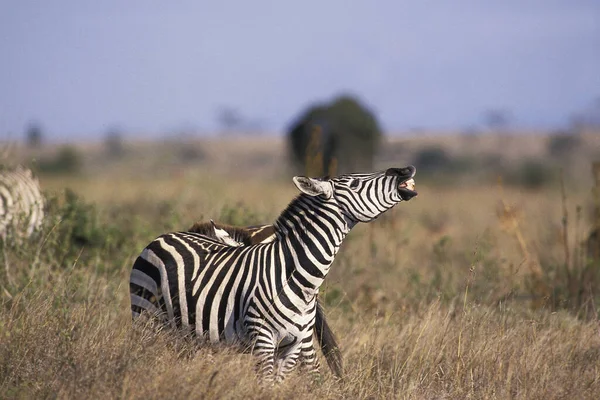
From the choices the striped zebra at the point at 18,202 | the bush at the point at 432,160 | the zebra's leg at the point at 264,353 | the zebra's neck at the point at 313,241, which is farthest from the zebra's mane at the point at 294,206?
the bush at the point at 432,160

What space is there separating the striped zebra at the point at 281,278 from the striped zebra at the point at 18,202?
8.92 feet

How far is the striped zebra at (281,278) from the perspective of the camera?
5156 mm

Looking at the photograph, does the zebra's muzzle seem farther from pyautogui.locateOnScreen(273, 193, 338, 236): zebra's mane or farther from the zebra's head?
pyautogui.locateOnScreen(273, 193, 338, 236): zebra's mane

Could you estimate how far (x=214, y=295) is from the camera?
5430 millimetres

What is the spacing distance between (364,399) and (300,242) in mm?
1143

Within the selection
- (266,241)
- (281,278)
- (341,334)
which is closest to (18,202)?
(266,241)

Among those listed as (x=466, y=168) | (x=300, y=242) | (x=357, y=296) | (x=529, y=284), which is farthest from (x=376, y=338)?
(x=466, y=168)

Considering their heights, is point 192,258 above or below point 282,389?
above

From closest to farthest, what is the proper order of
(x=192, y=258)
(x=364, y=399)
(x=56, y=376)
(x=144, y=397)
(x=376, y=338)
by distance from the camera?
1. (x=144, y=397)
2. (x=56, y=376)
3. (x=364, y=399)
4. (x=192, y=258)
5. (x=376, y=338)

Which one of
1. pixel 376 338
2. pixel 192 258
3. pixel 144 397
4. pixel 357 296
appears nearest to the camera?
pixel 144 397

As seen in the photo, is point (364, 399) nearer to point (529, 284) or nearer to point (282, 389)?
point (282, 389)

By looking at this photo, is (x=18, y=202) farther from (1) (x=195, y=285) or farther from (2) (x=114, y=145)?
(2) (x=114, y=145)

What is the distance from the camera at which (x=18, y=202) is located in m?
8.44

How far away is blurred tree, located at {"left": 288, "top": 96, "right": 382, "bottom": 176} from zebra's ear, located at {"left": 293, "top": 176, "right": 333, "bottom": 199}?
23957mm
